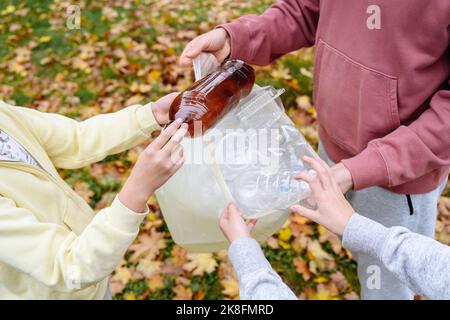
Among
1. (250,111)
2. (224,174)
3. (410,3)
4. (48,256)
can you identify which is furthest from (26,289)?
(410,3)

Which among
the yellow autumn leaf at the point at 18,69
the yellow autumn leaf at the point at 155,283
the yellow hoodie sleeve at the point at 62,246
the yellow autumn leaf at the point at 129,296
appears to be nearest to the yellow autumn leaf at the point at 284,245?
the yellow autumn leaf at the point at 155,283

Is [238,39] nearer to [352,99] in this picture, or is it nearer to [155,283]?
[352,99]

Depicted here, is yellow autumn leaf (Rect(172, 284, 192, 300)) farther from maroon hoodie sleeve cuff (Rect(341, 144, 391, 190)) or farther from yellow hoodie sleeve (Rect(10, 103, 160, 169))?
maroon hoodie sleeve cuff (Rect(341, 144, 391, 190))

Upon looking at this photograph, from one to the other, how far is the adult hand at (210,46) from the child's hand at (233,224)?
485mm

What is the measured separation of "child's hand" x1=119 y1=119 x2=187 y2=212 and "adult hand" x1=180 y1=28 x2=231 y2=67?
373 mm

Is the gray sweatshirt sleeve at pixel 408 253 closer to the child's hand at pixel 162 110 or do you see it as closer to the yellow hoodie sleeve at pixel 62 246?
the yellow hoodie sleeve at pixel 62 246

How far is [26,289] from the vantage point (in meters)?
1.17

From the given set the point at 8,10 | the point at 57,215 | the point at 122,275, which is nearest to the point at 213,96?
the point at 57,215

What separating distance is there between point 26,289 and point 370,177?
1008 mm

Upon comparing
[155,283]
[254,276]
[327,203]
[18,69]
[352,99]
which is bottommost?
[155,283]

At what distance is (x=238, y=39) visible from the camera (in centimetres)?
144

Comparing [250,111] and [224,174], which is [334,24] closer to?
[250,111]

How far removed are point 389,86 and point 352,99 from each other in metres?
0.12

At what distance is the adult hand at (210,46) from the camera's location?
4.35 feet
